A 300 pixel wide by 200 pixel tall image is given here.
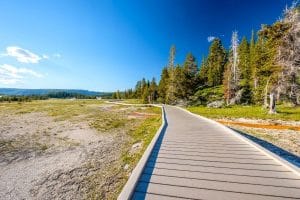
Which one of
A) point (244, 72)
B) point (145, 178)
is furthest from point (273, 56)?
point (244, 72)

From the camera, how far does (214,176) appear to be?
430 centimetres

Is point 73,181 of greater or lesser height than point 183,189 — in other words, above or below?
below

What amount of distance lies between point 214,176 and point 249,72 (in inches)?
2020

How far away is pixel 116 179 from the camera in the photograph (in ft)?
21.7

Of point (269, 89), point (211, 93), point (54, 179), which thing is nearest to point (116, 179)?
point (54, 179)

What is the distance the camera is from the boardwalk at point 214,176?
3.57m

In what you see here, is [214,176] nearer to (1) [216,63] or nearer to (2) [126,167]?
(2) [126,167]

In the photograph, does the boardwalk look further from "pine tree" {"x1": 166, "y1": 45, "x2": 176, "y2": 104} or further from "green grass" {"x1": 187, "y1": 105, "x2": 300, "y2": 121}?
"pine tree" {"x1": 166, "y1": 45, "x2": 176, "y2": 104}

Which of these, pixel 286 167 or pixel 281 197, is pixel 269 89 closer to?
pixel 286 167

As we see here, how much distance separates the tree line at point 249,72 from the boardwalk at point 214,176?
1943 centimetres

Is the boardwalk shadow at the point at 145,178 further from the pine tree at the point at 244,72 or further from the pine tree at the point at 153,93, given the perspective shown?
the pine tree at the point at 153,93

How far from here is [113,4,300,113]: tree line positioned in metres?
21.1

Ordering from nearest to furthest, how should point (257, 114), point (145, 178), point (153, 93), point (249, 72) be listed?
point (145, 178) → point (257, 114) → point (249, 72) → point (153, 93)

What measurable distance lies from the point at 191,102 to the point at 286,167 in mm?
39671
